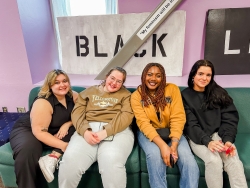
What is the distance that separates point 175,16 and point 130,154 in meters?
1.48

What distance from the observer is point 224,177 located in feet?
4.63

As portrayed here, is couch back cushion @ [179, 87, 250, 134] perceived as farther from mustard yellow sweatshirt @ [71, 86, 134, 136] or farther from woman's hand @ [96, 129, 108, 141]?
woman's hand @ [96, 129, 108, 141]

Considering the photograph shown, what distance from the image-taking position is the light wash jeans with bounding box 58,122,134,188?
133 cm

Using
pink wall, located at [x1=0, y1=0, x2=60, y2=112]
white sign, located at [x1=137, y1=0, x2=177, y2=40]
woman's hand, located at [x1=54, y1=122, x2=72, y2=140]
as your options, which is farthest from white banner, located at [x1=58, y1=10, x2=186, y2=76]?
woman's hand, located at [x1=54, y1=122, x2=72, y2=140]

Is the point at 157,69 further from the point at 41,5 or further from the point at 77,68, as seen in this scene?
the point at 41,5

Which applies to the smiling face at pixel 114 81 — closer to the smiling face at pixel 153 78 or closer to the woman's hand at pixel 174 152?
the smiling face at pixel 153 78

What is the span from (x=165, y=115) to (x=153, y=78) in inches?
12.3

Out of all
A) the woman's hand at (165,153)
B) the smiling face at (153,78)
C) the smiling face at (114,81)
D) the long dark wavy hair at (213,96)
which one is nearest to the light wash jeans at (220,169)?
the woman's hand at (165,153)

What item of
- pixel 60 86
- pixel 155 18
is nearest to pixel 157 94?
pixel 60 86

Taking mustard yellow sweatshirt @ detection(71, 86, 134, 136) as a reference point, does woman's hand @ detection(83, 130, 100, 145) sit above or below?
below

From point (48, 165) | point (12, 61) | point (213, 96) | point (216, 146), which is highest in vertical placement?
point (12, 61)

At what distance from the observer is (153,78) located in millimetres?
1576

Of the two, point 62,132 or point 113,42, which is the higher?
point 113,42

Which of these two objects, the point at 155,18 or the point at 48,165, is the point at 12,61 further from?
the point at 155,18
